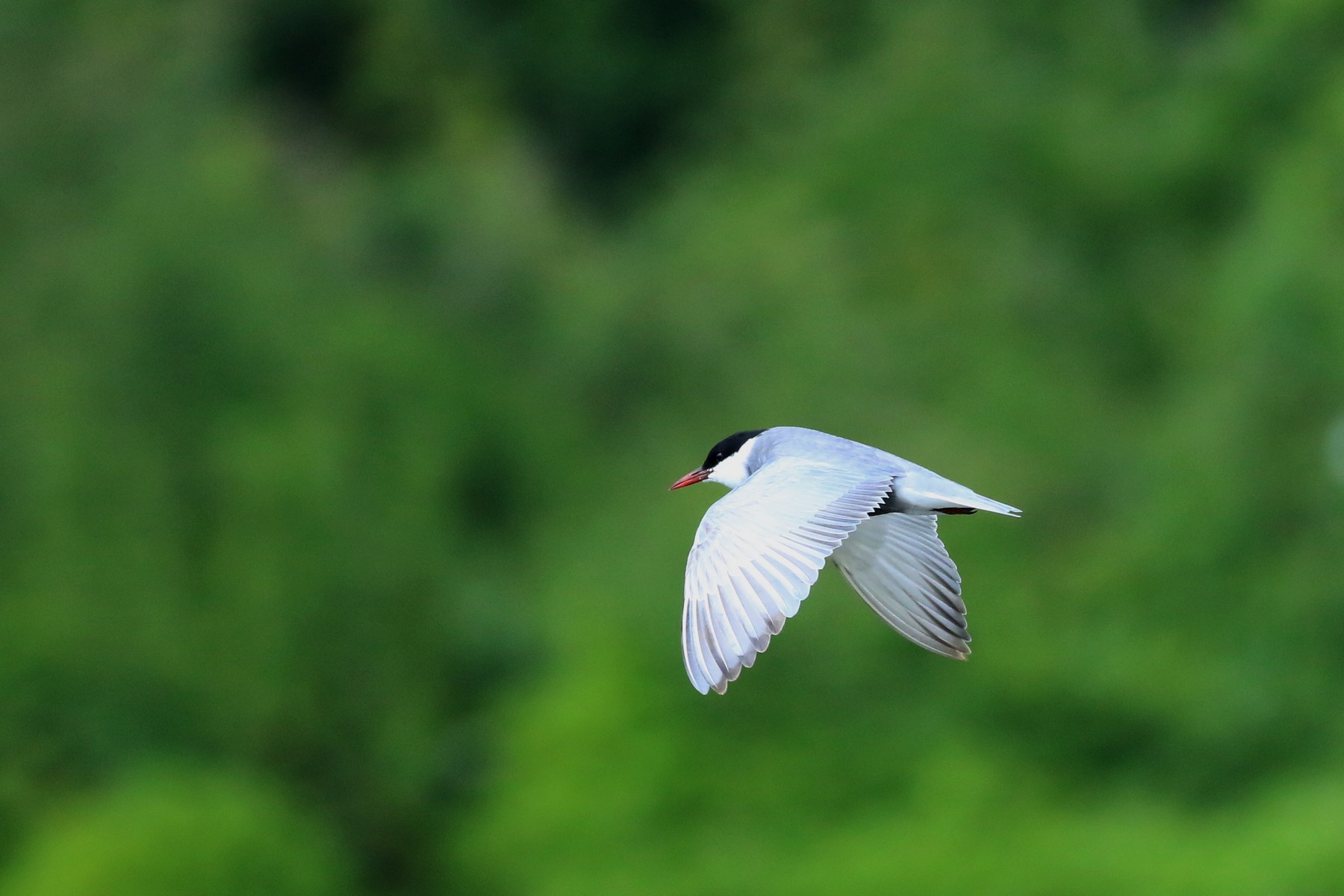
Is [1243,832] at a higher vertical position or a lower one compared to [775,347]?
lower

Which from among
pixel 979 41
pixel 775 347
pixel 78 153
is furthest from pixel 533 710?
pixel 979 41

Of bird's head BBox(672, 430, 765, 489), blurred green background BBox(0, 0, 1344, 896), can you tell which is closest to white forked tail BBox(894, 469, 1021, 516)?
bird's head BBox(672, 430, 765, 489)

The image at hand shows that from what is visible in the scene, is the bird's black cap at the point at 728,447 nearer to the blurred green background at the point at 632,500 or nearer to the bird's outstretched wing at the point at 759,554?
the bird's outstretched wing at the point at 759,554

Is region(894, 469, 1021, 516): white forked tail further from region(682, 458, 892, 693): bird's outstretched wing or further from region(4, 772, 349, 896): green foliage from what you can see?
region(4, 772, 349, 896): green foliage

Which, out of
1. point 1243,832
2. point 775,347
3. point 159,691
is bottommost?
point 1243,832

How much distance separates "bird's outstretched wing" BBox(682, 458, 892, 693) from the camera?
502 centimetres

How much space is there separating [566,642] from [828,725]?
2179mm

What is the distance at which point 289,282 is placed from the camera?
2239cm

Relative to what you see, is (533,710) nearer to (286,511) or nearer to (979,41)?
(286,511)

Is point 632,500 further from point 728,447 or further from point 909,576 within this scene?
point 909,576

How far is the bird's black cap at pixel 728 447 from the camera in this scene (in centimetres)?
674

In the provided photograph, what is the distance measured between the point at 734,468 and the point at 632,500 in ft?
42.6

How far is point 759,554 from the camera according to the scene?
5.41 meters

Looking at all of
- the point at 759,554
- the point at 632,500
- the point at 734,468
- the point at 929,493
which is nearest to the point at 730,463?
the point at 734,468
